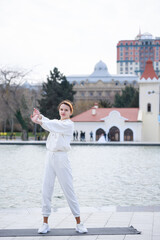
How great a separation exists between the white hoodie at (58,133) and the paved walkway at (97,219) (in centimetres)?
132

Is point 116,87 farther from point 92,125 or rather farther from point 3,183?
point 3,183

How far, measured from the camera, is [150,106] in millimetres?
60094

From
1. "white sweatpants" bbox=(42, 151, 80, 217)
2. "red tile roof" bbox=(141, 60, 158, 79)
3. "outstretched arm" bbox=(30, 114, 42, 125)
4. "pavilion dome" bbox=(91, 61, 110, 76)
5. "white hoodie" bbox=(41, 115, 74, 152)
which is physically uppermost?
"pavilion dome" bbox=(91, 61, 110, 76)

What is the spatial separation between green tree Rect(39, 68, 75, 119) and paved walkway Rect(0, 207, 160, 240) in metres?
53.9

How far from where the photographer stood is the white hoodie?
7469 millimetres

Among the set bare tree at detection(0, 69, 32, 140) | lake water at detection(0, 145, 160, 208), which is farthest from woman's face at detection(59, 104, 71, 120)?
bare tree at detection(0, 69, 32, 140)

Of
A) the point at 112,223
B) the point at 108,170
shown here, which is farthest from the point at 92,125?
the point at 112,223

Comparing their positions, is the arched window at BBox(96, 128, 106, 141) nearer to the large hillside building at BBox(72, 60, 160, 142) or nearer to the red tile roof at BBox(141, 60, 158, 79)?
the large hillside building at BBox(72, 60, 160, 142)

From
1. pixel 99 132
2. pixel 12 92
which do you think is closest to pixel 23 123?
pixel 12 92

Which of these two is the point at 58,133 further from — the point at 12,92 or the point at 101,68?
the point at 101,68

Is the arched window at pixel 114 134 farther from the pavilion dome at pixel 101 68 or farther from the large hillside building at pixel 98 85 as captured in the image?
the pavilion dome at pixel 101 68

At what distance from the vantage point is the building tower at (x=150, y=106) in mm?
59375

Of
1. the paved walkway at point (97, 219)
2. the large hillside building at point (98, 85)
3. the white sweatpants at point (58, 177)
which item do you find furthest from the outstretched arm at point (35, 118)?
the large hillside building at point (98, 85)

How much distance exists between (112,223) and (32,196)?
5.20m
